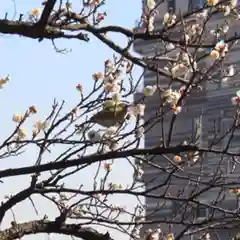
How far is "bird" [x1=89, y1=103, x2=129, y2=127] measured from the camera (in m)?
2.31

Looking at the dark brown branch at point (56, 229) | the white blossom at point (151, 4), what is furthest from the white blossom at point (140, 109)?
the dark brown branch at point (56, 229)

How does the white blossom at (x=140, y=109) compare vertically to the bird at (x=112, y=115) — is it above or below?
above

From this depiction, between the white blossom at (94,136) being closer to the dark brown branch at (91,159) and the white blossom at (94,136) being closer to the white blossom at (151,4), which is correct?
the dark brown branch at (91,159)

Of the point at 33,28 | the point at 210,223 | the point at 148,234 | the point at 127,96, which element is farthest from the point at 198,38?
the point at 148,234

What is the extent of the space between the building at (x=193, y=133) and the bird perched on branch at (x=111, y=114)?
12 centimetres

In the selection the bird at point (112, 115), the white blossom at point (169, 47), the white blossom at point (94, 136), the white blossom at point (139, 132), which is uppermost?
the white blossom at point (169, 47)

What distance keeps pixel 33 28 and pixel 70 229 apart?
0.97 meters

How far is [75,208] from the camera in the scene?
273 centimetres

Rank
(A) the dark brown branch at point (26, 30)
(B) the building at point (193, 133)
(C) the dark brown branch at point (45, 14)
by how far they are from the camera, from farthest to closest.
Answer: (B) the building at point (193, 133), (A) the dark brown branch at point (26, 30), (C) the dark brown branch at point (45, 14)

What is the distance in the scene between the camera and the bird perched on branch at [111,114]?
7.57 feet

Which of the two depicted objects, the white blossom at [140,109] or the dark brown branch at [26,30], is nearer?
the dark brown branch at [26,30]

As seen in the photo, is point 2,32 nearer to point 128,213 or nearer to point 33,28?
point 33,28

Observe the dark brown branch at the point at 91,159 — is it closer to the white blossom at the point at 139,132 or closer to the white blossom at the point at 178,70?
the white blossom at the point at 139,132

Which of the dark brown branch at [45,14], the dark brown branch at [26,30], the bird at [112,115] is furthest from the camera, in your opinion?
the bird at [112,115]
